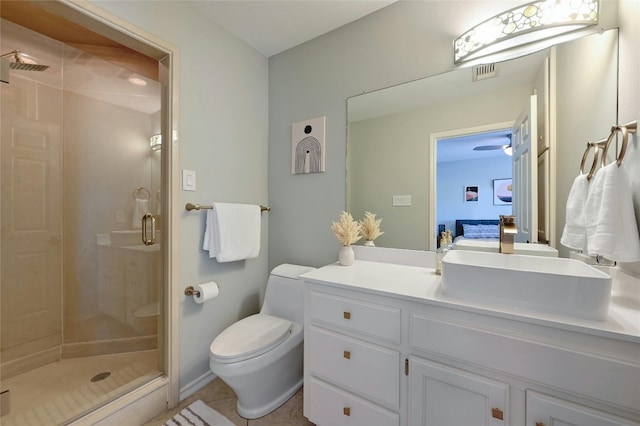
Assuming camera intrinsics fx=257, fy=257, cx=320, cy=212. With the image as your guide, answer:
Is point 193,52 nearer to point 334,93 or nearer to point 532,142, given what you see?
point 334,93

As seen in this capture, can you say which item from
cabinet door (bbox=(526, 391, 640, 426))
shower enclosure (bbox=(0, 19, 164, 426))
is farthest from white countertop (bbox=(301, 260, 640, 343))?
shower enclosure (bbox=(0, 19, 164, 426))

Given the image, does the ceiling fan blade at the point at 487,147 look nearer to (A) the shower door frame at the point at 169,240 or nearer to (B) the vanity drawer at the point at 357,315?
(B) the vanity drawer at the point at 357,315

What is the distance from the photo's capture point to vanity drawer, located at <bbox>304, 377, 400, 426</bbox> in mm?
1100

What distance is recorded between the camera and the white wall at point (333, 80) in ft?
4.88

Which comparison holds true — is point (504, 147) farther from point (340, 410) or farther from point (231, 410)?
point (231, 410)

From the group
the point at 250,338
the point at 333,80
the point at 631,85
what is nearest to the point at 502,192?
the point at 631,85

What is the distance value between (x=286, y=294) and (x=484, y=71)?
176 cm

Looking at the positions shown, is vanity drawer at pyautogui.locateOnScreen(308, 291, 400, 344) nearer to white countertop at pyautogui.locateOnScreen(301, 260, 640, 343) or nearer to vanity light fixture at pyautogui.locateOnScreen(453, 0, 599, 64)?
white countertop at pyautogui.locateOnScreen(301, 260, 640, 343)

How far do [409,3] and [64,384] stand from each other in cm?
318

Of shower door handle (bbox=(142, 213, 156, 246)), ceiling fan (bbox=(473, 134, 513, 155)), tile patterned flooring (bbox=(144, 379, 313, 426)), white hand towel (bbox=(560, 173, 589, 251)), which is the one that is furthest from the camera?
shower door handle (bbox=(142, 213, 156, 246))

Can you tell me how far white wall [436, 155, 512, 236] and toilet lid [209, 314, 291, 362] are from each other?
3.79ft

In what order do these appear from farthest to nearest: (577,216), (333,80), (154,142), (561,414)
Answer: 1. (154,142)
2. (333,80)
3. (577,216)
4. (561,414)

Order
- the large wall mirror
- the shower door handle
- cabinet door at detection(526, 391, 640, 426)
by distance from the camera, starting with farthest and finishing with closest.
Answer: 1. the shower door handle
2. the large wall mirror
3. cabinet door at detection(526, 391, 640, 426)

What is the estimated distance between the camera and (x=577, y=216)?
42.2 inches
